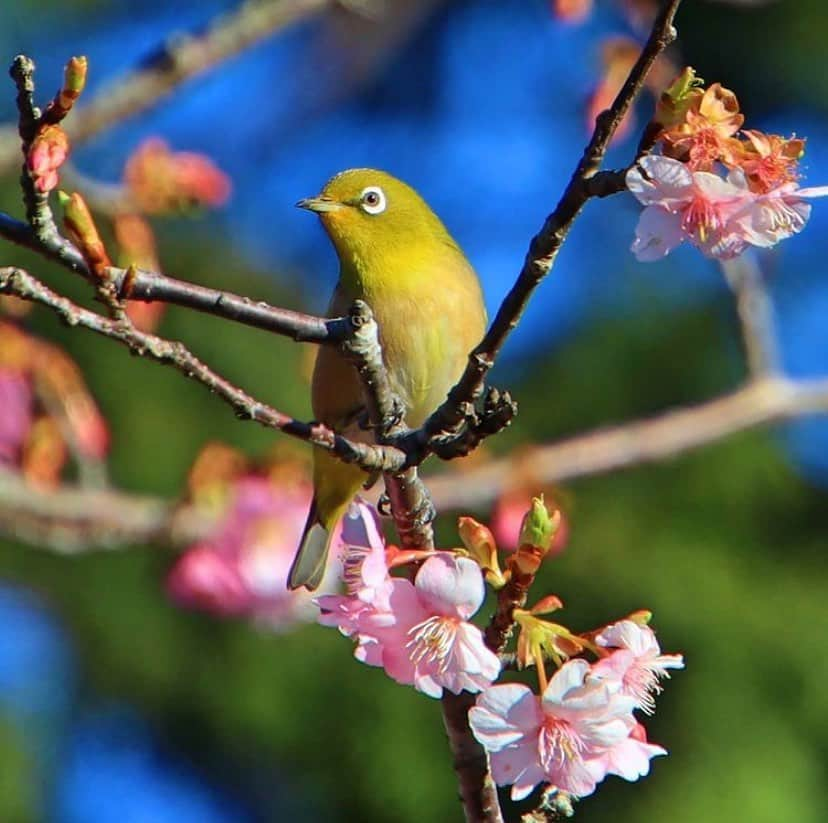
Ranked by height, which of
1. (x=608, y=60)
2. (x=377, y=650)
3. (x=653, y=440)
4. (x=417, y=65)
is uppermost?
(x=417, y=65)

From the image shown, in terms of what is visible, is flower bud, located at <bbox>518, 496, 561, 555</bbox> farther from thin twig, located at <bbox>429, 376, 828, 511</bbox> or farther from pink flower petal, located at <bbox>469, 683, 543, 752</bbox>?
thin twig, located at <bbox>429, 376, 828, 511</bbox>

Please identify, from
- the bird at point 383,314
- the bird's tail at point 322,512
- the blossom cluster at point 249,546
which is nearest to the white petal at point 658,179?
the bird at point 383,314

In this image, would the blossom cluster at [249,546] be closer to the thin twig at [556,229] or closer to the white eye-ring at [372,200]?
the white eye-ring at [372,200]

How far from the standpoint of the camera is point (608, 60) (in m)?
4.19

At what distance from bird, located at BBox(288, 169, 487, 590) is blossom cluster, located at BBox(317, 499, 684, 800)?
150cm

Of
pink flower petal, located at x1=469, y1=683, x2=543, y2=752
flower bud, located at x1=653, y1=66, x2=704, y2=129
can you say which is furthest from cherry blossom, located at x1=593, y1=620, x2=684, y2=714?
flower bud, located at x1=653, y1=66, x2=704, y2=129

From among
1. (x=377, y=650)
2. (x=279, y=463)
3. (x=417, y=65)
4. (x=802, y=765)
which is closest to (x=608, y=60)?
(x=279, y=463)

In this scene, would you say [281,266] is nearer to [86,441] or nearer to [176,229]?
[176,229]

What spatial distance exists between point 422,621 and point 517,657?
16 centimetres

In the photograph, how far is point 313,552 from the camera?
13.7ft

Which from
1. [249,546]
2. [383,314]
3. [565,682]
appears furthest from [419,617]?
[249,546]

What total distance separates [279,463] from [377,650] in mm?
2895

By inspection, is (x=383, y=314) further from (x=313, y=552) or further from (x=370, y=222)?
(x=313, y=552)

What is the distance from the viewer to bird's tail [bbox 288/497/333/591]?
4.08m
